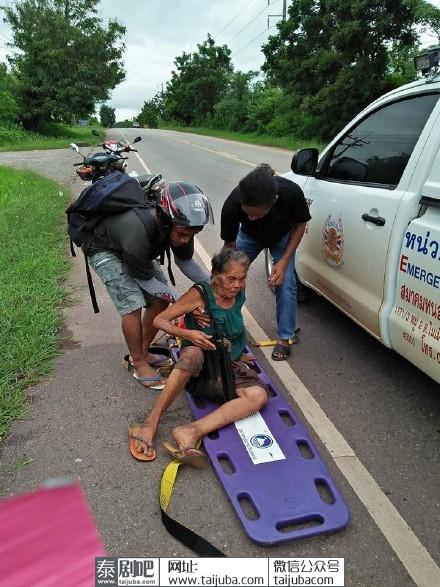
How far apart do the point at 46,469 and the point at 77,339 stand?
5.49ft

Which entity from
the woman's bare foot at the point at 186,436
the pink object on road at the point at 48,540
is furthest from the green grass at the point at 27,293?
the woman's bare foot at the point at 186,436

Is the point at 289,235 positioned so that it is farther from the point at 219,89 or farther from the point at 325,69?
the point at 219,89

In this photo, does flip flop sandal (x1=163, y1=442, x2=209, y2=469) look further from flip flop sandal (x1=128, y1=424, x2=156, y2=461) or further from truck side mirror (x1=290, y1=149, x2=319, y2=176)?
truck side mirror (x1=290, y1=149, x2=319, y2=176)

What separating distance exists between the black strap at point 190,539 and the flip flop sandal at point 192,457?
373 mm

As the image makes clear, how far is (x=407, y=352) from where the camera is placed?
9.60ft

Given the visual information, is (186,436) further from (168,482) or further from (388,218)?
(388,218)

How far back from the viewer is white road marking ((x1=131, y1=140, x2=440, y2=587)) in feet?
6.99

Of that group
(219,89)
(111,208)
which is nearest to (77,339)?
(111,208)

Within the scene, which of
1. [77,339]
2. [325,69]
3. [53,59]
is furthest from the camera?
[53,59]

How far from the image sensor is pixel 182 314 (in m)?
3.05

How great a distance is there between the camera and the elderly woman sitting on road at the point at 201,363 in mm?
2852

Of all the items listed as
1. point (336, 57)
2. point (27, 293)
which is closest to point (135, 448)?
point (27, 293)

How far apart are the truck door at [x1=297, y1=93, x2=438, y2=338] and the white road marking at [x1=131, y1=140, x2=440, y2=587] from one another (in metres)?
0.61

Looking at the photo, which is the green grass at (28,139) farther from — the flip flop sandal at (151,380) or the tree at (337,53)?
the flip flop sandal at (151,380)
